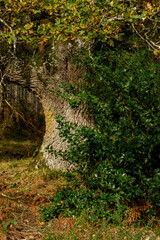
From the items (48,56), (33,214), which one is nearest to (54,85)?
(48,56)

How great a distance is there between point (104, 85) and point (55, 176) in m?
2.68

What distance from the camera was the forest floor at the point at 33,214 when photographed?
11.1ft

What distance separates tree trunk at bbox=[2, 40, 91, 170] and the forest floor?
684 millimetres

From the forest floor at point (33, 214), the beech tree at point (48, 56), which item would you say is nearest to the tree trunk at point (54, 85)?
the beech tree at point (48, 56)

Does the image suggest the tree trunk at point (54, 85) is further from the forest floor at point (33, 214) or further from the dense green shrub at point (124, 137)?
the dense green shrub at point (124, 137)

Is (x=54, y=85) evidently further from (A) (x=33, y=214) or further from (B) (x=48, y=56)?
(A) (x=33, y=214)

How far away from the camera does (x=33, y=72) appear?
22.5 feet

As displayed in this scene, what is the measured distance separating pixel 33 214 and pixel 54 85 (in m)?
3.26

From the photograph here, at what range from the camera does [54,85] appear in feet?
21.9

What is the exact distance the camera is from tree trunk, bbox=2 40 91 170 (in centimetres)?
633

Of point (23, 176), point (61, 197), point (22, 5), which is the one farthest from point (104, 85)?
point (23, 176)

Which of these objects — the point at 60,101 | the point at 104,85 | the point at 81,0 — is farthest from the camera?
the point at 60,101

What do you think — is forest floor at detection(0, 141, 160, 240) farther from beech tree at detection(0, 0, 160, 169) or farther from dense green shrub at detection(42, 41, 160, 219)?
beech tree at detection(0, 0, 160, 169)

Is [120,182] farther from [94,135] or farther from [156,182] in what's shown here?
[94,135]
